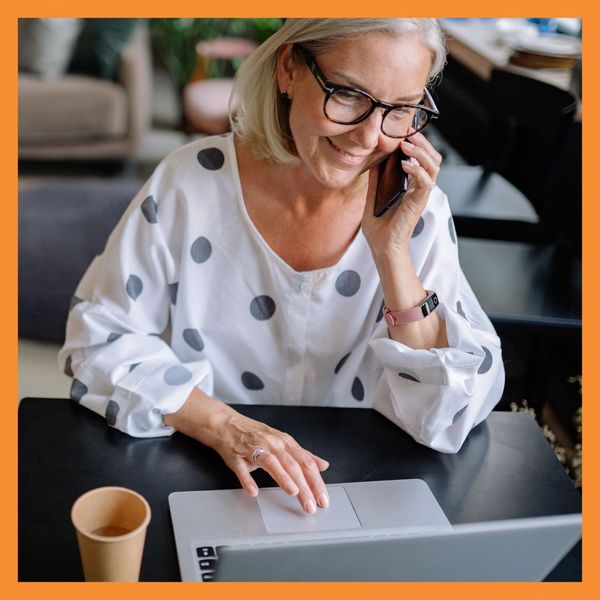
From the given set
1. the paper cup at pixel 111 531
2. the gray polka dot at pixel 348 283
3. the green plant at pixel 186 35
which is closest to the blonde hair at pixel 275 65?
the gray polka dot at pixel 348 283

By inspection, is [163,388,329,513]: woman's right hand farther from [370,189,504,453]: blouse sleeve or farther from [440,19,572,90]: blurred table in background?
[440,19,572,90]: blurred table in background

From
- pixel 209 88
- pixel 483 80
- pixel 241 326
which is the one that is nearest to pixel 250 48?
pixel 209 88

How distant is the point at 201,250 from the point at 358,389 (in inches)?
15.2

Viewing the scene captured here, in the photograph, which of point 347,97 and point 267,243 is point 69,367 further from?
point 347,97

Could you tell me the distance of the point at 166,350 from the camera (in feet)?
4.48

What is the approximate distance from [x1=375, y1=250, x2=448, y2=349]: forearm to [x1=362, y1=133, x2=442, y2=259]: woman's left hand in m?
0.02

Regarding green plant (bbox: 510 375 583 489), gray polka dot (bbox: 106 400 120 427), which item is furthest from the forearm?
green plant (bbox: 510 375 583 489)

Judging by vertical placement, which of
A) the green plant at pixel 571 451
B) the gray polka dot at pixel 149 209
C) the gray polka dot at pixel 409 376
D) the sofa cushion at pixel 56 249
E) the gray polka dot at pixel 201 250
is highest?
the gray polka dot at pixel 149 209

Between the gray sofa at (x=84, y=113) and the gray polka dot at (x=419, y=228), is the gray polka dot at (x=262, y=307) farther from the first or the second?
the gray sofa at (x=84, y=113)

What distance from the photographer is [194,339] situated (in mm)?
1472

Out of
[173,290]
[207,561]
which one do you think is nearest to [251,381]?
[173,290]

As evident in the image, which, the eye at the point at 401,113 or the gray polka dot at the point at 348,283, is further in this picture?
the gray polka dot at the point at 348,283

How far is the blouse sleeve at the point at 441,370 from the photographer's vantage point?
1265 millimetres

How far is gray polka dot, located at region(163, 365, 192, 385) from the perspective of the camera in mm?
1288
